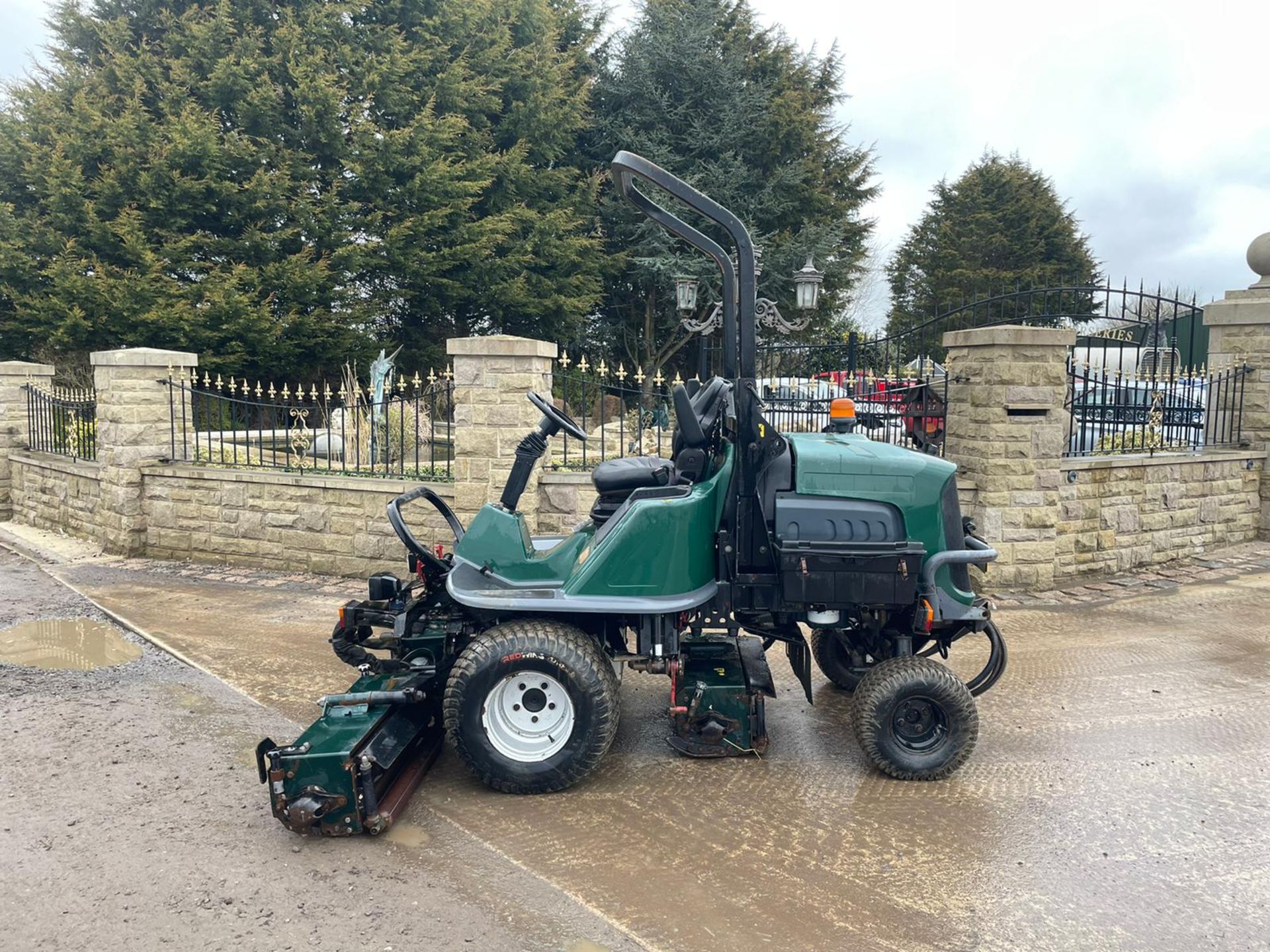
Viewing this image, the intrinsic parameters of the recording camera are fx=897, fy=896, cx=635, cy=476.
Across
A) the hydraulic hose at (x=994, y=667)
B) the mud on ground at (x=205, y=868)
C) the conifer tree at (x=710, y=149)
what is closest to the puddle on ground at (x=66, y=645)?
the mud on ground at (x=205, y=868)

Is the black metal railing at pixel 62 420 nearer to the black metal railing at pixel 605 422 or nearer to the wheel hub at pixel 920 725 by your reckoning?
the black metal railing at pixel 605 422

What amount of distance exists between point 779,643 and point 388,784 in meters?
3.68

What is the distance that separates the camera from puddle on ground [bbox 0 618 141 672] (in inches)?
226

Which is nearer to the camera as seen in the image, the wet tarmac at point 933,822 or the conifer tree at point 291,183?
the wet tarmac at point 933,822

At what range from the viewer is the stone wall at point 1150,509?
26.8ft

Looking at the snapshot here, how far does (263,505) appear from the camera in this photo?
8484mm

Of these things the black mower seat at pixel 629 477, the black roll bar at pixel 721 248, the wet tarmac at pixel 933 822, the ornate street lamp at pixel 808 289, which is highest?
the ornate street lamp at pixel 808 289

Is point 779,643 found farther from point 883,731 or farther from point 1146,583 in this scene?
point 1146,583

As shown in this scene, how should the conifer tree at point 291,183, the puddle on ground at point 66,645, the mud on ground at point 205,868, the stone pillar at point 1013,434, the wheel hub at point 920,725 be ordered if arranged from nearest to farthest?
the mud on ground at point 205,868
the wheel hub at point 920,725
the puddle on ground at point 66,645
the stone pillar at point 1013,434
the conifer tree at point 291,183

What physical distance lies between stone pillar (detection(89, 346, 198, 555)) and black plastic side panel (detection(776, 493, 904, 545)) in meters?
7.26

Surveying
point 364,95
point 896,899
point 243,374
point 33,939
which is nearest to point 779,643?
point 896,899

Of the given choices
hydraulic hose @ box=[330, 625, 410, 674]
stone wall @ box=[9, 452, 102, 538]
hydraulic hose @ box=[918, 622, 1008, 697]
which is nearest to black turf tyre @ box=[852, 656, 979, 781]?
hydraulic hose @ box=[918, 622, 1008, 697]

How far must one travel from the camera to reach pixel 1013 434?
7.65m

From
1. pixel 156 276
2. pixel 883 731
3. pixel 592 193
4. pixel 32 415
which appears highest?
pixel 592 193
